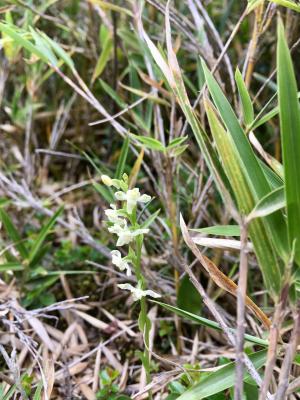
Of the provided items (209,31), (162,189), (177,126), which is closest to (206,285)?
(162,189)


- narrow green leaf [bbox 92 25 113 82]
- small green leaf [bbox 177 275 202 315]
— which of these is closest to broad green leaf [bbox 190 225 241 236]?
small green leaf [bbox 177 275 202 315]

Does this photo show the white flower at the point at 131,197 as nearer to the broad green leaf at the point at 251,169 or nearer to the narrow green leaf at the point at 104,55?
the broad green leaf at the point at 251,169

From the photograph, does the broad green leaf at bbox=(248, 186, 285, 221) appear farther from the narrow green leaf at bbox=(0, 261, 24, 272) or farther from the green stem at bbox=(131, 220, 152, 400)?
the narrow green leaf at bbox=(0, 261, 24, 272)

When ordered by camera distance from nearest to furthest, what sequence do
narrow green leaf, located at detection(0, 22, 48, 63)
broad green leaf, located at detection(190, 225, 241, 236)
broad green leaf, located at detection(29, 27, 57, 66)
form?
broad green leaf, located at detection(190, 225, 241, 236), narrow green leaf, located at detection(0, 22, 48, 63), broad green leaf, located at detection(29, 27, 57, 66)

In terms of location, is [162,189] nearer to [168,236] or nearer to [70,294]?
[168,236]

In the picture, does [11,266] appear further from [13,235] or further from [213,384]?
[213,384]

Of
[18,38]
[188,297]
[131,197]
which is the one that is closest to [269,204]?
[131,197]
